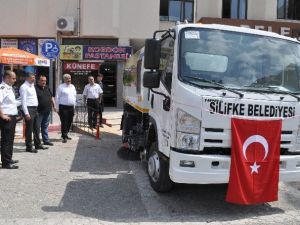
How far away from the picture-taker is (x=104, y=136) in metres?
14.1

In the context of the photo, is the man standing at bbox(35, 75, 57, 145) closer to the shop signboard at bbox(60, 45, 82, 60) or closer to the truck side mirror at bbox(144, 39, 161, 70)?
the truck side mirror at bbox(144, 39, 161, 70)

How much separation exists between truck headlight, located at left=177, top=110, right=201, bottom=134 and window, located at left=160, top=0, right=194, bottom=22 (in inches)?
860

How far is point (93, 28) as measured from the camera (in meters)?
24.3

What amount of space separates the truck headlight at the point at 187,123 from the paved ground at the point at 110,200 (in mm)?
1201

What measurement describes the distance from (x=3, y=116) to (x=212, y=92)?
4251 mm

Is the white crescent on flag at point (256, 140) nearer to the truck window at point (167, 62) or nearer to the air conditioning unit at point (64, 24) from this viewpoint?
the truck window at point (167, 62)

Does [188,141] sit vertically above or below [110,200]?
above

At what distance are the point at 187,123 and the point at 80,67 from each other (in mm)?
20133

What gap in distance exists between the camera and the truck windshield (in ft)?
21.7

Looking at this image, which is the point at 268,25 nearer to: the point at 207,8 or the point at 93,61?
the point at 207,8

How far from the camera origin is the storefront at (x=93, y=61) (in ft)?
82.5


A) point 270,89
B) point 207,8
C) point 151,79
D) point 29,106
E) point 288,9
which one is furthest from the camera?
point 288,9

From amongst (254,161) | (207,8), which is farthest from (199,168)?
(207,8)

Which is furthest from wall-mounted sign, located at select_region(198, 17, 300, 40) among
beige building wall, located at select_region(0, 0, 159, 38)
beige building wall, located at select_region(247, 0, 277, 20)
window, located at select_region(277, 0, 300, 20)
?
beige building wall, located at select_region(0, 0, 159, 38)
